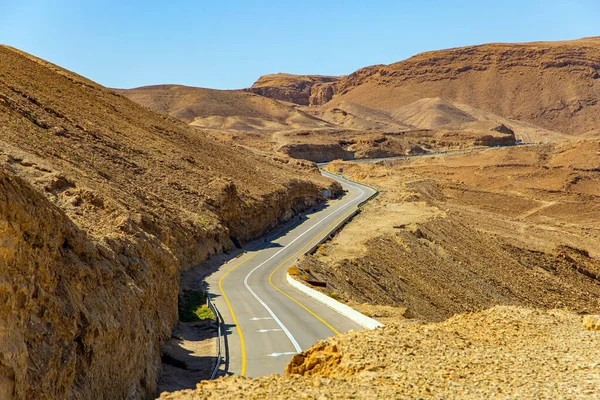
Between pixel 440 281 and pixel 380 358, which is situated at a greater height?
pixel 380 358

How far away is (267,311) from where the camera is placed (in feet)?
76.4

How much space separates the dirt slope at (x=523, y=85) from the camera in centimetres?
17762

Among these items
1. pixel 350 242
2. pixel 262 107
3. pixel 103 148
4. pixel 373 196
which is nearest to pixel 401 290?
pixel 350 242

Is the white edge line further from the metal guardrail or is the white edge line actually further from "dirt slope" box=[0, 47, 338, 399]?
"dirt slope" box=[0, 47, 338, 399]

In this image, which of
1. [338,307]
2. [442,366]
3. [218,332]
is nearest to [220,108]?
[338,307]

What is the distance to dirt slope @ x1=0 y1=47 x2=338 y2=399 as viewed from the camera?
11789 mm

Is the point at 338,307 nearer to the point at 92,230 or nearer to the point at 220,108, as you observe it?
the point at 92,230

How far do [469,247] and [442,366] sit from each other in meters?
33.2

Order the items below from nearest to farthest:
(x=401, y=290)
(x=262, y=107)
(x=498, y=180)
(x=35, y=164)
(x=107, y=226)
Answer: (x=107, y=226)
(x=35, y=164)
(x=401, y=290)
(x=498, y=180)
(x=262, y=107)

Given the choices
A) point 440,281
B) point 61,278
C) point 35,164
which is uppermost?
point 35,164

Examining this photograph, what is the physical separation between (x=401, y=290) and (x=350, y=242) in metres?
6.70

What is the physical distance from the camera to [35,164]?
20.9 m

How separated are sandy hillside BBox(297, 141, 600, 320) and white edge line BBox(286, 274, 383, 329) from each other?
885 mm

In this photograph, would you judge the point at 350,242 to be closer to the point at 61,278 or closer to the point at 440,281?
the point at 440,281
